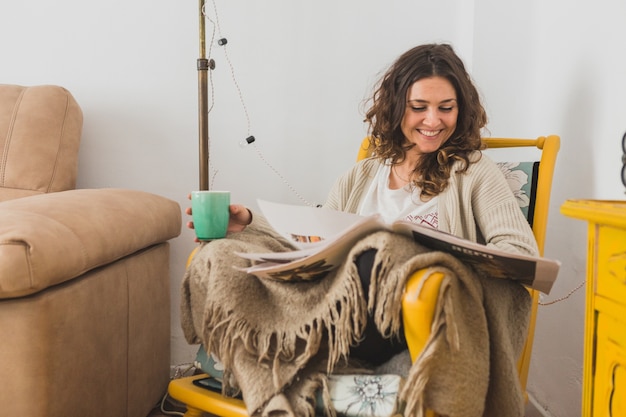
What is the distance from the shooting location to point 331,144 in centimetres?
187

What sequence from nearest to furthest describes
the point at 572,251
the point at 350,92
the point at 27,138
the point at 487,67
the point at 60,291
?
the point at 60,291 → the point at 572,251 → the point at 27,138 → the point at 487,67 → the point at 350,92

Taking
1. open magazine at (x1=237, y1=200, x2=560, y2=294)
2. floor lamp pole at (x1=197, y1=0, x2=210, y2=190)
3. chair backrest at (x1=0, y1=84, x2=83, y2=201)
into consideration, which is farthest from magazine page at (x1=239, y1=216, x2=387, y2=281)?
chair backrest at (x1=0, y1=84, x2=83, y2=201)

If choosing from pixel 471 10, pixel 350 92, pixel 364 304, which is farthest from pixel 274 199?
pixel 364 304

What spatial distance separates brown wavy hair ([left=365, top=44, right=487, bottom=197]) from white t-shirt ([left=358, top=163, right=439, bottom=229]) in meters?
0.03

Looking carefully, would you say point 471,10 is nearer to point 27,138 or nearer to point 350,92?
point 350,92

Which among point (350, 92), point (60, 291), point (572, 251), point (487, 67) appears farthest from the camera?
point (350, 92)

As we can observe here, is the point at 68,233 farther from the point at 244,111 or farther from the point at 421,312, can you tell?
the point at 244,111

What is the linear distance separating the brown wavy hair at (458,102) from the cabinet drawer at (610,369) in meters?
0.61

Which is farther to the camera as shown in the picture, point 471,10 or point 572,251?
point 471,10

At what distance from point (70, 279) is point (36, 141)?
2.19 feet

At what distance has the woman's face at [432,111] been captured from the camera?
1298 millimetres

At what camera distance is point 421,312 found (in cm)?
75

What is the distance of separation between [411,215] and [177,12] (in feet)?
3.35

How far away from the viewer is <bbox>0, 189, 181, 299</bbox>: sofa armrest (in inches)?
36.9
